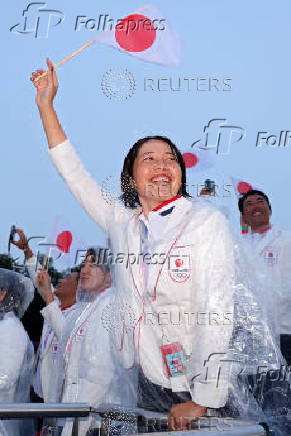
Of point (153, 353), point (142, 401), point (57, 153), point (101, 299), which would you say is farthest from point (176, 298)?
point (101, 299)

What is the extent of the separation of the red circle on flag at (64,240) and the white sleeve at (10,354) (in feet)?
2.46

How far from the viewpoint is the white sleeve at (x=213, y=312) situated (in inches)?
89.2

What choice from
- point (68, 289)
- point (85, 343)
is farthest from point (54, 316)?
point (85, 343)

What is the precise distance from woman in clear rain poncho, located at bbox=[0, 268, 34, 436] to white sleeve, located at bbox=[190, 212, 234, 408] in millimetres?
2468

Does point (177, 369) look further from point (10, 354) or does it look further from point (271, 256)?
point (10, 354)

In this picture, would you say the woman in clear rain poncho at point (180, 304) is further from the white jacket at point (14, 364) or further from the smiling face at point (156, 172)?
the white jacket at point (14, 364)

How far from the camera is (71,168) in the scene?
9.32ft

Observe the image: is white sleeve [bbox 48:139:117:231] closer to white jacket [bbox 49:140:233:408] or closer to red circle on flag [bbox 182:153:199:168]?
white jacket [bbox 49:140:233:408]

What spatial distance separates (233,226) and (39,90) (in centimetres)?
97

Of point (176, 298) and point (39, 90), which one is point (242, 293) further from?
point (39, 90)

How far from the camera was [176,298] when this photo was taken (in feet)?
8.08

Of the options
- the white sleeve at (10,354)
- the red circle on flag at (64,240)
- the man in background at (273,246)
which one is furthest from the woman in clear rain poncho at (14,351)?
the man in background at (273,246)

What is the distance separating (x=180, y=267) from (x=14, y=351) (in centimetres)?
279

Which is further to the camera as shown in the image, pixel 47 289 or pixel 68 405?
pixel 47 289
